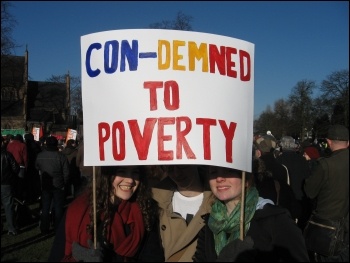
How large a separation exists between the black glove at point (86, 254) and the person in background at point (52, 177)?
5.17m

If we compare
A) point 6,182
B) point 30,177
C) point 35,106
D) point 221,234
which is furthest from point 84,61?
point 35,106

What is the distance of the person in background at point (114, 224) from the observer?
258 cm

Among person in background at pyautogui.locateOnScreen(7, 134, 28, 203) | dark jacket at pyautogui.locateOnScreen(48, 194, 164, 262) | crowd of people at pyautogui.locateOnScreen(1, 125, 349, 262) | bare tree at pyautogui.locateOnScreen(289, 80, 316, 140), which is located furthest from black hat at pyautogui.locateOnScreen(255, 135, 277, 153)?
bare tree at pyautogui.locateOnScreen(289, 80, 316, 140)

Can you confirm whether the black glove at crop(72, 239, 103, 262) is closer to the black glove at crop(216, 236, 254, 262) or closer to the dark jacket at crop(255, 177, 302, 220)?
the black glove at crop(216, 236, 254, 262)

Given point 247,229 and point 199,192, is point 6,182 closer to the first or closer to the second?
point 199,192

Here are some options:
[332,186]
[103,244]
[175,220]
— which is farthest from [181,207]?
[332,186]

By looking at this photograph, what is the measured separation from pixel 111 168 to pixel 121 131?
36 centimetres

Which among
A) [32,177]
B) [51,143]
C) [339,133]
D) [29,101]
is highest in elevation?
[29,101]

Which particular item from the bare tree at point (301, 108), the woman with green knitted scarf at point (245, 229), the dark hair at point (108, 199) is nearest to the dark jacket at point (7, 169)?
the dark hair at point (108, 199)

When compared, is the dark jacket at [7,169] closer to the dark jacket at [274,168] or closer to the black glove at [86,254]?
the dark jacket at [274,168]

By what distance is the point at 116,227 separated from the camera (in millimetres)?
2721

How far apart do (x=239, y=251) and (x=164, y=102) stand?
958 millimetres

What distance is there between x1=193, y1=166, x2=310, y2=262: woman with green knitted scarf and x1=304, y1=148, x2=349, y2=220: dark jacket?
2003mm

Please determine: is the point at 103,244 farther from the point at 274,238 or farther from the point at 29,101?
the point at 29,101
